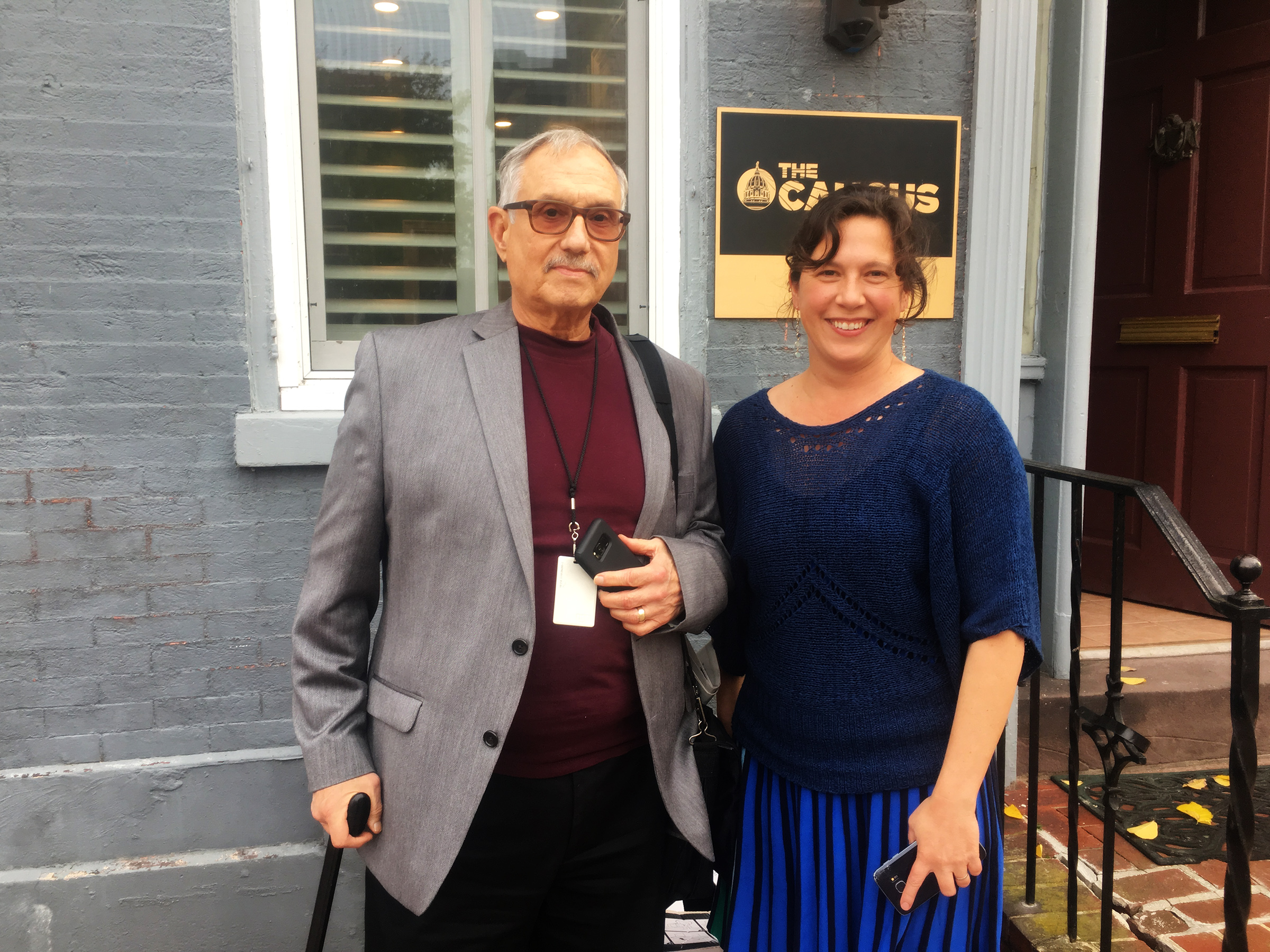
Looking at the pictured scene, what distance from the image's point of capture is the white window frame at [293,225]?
8.82 feet

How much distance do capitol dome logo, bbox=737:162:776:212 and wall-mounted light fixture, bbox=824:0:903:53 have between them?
0.49 metres

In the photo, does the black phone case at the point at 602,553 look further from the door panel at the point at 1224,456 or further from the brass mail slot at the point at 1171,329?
the brass mail slot at the point at 1171,329

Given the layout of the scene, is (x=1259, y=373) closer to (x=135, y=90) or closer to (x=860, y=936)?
(x=860, y=936)

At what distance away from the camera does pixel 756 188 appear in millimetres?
3021

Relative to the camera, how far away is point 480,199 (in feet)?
10.0

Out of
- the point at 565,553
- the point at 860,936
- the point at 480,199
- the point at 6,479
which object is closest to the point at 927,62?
the point at 480,199

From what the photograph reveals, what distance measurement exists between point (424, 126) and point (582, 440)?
5.81 ft

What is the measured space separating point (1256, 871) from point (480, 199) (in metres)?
3.41

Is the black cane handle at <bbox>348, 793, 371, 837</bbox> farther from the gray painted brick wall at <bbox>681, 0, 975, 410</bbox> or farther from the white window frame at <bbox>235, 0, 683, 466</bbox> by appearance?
the gray painted brick wall at <bbox>681, 0, 975, 410</bbox>

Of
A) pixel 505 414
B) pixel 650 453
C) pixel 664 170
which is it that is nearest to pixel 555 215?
pixel 505 414

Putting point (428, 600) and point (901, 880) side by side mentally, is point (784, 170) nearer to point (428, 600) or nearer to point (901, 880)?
point (428, 600)

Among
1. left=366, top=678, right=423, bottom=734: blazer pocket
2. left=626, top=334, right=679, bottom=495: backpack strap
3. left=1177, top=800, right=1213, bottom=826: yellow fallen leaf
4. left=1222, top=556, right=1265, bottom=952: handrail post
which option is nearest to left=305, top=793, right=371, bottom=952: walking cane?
left=366, top=678, right=423, bottom=734: blazer pocket

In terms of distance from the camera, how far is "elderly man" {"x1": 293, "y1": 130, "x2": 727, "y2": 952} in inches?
64.2

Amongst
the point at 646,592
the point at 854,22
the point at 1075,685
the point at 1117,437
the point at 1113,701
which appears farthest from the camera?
the point at 1117,437
